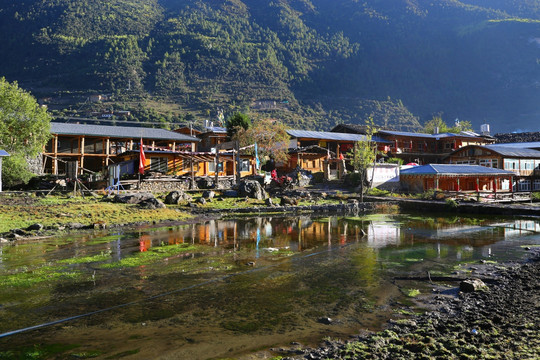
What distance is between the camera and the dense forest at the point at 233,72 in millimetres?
122500

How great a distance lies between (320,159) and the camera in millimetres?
57344

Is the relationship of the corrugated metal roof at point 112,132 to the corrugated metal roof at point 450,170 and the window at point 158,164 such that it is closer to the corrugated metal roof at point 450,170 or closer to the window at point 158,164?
the window at point 158,164

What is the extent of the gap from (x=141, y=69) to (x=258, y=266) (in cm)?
14146

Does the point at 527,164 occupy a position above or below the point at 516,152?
below

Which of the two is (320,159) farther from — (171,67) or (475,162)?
(171,67)

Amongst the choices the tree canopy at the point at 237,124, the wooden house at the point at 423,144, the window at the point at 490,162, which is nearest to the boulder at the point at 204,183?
the tree canopy at the point at 237,124

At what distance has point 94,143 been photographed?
149ft

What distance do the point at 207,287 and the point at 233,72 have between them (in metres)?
147

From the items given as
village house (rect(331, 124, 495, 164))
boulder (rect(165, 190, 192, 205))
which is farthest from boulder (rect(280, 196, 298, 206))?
village house (rect(331, 124, 495, 164))

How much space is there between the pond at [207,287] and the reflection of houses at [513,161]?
124 ft

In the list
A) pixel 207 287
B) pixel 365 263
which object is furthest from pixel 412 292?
pixel 207 287

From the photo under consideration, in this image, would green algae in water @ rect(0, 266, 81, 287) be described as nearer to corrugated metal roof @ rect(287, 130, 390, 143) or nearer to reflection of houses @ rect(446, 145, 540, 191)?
corrugated metal roof @ rect(287, 130, 390, 143)

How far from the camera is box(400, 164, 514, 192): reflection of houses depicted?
45022 millimetres

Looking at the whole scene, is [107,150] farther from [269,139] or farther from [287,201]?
[287,201]
